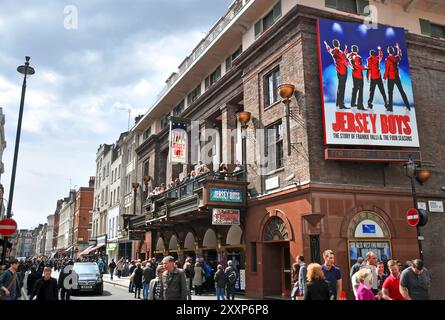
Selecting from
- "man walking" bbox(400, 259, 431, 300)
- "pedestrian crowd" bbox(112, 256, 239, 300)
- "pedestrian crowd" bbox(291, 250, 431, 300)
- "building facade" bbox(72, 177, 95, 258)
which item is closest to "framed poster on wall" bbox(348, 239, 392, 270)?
"pedestrian crowd" bbox(112, 256, 239, 300)

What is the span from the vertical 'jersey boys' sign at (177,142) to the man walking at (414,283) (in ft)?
65.5

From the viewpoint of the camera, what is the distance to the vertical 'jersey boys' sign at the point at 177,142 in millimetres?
26723

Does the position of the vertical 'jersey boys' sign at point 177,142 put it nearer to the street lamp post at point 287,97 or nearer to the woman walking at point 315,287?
the street lamp post at point 287,97

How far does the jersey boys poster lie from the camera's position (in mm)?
16594

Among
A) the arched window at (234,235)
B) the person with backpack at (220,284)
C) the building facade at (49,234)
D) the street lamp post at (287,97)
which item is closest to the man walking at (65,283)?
the person with backpack at (220,284)

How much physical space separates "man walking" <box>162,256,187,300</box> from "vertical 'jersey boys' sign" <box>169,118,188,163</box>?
63.7ft

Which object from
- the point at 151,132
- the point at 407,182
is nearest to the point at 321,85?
the point at 407,182

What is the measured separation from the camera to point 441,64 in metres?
20.6

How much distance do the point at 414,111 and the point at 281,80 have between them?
592 centimetres

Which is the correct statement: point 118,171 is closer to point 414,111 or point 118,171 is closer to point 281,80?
point 281,80

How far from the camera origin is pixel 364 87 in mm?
17281

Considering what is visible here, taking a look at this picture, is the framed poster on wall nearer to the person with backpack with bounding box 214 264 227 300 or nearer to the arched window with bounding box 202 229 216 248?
the person with backpack with bounding box 214 264 227 300

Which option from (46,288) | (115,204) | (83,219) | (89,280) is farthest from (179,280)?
(83,219)

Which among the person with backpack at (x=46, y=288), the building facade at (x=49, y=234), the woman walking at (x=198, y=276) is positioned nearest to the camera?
the person with backpack at (x=46, y=288)
